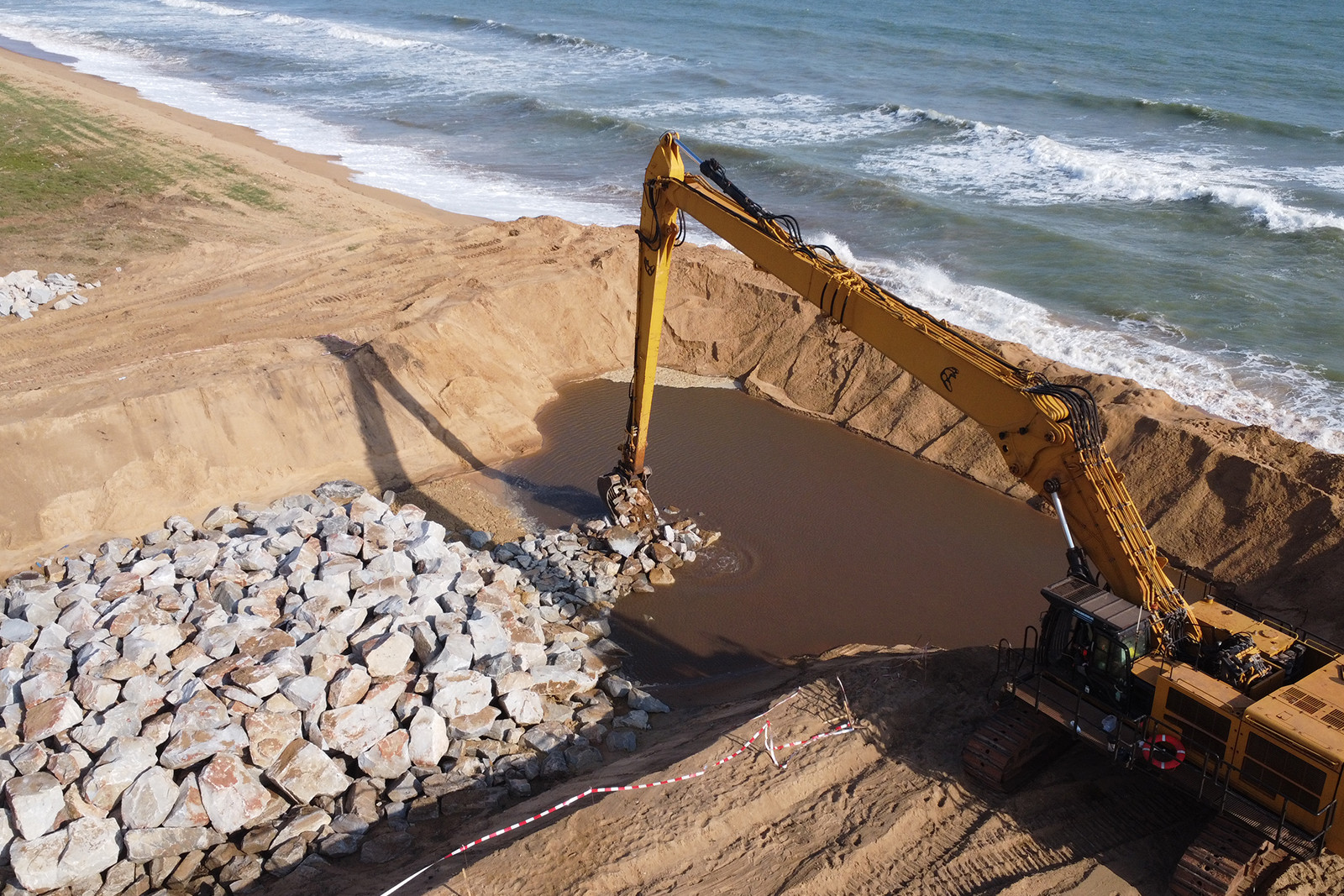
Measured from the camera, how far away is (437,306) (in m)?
20.7

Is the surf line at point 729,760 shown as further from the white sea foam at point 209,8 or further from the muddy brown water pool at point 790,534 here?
the white sea foam at point 209,8

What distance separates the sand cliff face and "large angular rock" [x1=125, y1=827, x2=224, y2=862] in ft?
21.9

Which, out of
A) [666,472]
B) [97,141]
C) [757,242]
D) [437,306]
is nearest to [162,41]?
[97,141]

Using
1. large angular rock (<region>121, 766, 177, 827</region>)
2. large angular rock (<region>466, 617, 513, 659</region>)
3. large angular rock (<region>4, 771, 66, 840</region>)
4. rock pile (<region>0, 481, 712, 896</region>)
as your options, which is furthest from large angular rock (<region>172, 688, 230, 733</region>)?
large angular rock (<region>466, 617, 513, 659</region>)

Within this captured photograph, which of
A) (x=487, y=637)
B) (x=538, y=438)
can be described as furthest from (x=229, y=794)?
(x=538, y=438)

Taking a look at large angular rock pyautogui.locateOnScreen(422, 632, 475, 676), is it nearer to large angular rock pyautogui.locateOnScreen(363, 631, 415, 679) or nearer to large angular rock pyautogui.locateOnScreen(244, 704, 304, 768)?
large angular rock pyautogui.locateOnScreen(363, 631, 415, 679)

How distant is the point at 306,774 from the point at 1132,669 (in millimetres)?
8316

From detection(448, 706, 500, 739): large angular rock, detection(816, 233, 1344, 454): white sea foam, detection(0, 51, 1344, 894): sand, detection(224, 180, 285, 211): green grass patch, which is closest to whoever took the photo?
detection(0, 51, 1344, 894): sand

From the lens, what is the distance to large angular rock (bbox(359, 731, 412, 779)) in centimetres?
1048

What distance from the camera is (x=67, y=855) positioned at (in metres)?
9.23

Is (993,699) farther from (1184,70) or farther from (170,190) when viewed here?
(1184,70)

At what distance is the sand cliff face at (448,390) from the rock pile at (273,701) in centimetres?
219

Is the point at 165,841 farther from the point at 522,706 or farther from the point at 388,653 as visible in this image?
the point at 522,706

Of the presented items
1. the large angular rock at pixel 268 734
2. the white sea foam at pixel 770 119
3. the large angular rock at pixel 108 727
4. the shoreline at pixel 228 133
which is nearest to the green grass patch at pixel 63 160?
the shoreline at pixel 228 133
